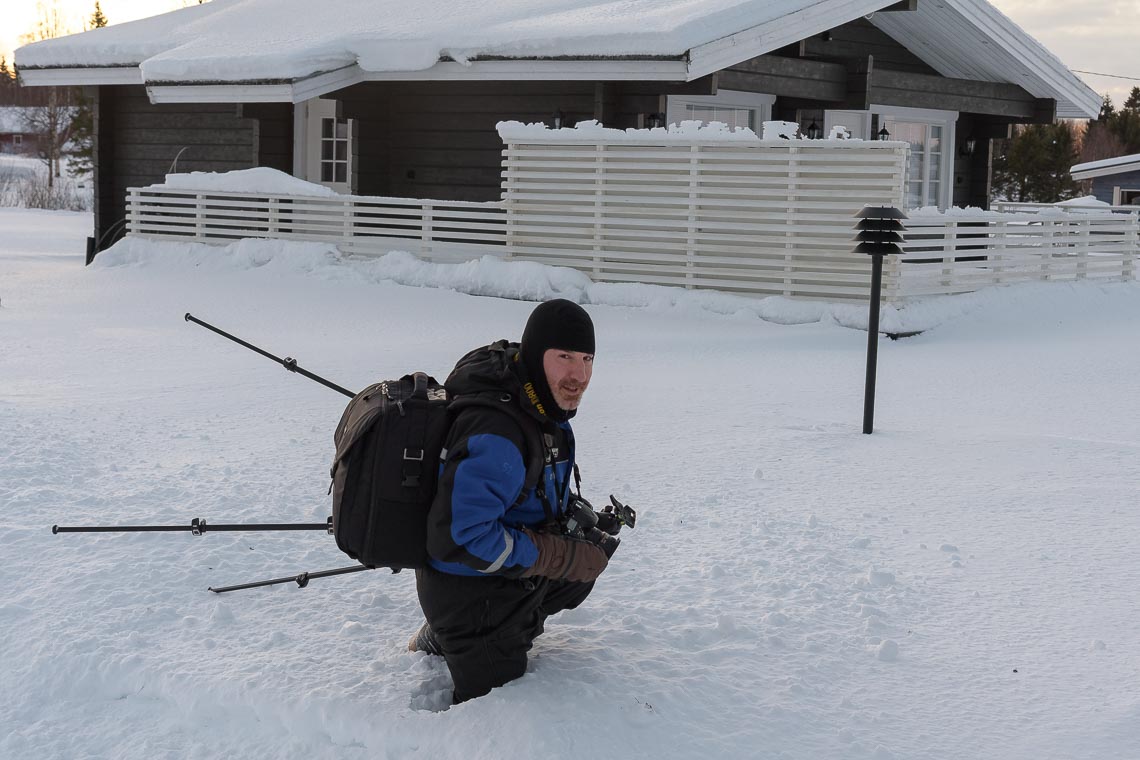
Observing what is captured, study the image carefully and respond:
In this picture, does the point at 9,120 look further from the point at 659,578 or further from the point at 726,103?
the point at 659,578

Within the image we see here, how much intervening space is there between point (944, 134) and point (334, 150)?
29.5 feet

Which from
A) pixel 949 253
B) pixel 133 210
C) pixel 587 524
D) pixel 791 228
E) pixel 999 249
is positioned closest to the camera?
pixel 587 524

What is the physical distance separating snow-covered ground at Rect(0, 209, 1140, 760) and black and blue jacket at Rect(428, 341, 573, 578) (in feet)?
1.50

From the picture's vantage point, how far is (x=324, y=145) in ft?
61.9

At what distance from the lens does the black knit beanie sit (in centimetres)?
364

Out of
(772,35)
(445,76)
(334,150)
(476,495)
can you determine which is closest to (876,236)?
(476,495)

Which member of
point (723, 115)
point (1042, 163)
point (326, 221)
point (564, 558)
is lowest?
point (564, 558)

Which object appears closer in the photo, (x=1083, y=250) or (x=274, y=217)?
(x=1083, y=250)

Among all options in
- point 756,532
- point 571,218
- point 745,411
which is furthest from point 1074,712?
point 571,218

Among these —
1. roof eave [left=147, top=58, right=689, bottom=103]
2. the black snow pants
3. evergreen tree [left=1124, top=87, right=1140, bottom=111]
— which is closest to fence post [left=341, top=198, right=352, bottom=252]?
roof eave [left=147, top=58, right=689, bottom=103]

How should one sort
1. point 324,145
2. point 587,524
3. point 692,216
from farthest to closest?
point 324,145 → point 692,216 → point 587,524

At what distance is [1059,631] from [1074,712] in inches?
25.3

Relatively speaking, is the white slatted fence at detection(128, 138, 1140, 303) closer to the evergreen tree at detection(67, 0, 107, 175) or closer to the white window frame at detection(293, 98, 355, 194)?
the white window frame at detection(293, 98, 355, 194)

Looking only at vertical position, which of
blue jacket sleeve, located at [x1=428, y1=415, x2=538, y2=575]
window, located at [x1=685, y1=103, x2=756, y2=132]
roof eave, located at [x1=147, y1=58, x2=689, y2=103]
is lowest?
blue jacket sleeve, located at [x1=428, y1=415, x2=538, y2=575]
